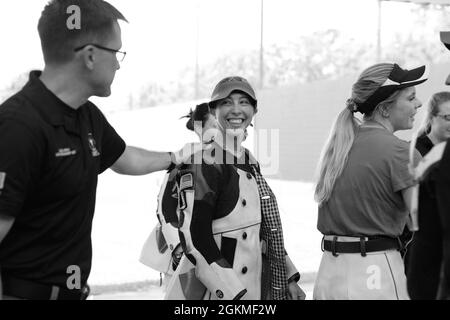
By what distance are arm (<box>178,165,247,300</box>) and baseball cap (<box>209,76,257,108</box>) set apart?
14.1 inches

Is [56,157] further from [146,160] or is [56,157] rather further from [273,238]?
[273,238]

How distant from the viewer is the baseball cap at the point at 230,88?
2126 millimetres

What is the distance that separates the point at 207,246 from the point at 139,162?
0.38 m

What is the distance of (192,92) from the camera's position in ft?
33.5

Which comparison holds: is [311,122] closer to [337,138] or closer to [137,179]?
[137,179]

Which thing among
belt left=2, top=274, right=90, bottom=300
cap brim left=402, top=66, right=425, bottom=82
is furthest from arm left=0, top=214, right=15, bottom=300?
cap brim left=402, top=66, right=425, bottom=82

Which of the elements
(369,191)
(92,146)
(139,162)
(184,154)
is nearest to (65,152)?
(92,146)

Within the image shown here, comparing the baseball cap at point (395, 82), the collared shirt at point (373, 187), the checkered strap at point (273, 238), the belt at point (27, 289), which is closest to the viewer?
the belt at point (27, 289)

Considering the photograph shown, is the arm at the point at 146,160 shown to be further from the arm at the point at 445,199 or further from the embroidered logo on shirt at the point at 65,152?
the arm at the point at 445,199

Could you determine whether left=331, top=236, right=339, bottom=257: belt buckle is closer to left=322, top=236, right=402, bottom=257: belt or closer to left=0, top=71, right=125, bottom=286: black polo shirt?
left=322, top=236, right=402, bottom=257: belt

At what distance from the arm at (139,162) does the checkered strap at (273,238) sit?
0.36 metres

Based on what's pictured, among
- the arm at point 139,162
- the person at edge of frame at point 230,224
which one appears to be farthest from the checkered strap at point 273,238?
the arm at point 139,162

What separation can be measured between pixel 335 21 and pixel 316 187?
10467mm
